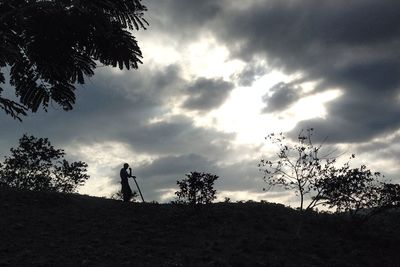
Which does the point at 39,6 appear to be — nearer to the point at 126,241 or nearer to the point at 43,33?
the point at 43,33

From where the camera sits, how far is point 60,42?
12188mm

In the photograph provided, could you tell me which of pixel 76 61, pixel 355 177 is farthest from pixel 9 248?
pixel 355 177

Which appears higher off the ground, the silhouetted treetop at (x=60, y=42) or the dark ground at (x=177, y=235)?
the silhouetted treetop at (x=60, y=42)

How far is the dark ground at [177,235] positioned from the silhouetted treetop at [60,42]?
8291 millimetres

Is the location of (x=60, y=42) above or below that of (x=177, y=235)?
above

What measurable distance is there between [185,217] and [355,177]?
9050mm

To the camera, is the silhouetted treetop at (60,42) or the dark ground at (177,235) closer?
the silhouetted treetop at (60,42)

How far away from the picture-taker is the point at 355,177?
84.3ft

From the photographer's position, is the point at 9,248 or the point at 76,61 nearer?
the point at 76,61

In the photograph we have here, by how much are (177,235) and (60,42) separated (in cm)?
1277

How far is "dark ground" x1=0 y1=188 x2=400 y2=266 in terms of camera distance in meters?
19.6

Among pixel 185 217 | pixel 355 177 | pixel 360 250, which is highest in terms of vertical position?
pixel 355 177

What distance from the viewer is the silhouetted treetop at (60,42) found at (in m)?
11.3

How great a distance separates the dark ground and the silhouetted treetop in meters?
8.29
